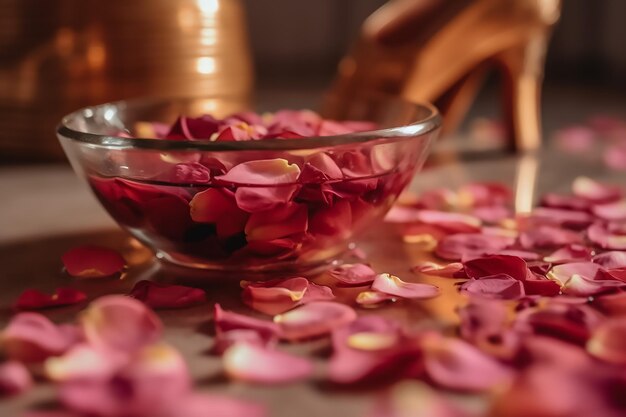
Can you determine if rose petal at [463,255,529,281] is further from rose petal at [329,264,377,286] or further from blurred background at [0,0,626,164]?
blurred background at [0,0,626,164]

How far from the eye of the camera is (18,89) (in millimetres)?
982

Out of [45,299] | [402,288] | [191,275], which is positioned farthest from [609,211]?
[45,299]

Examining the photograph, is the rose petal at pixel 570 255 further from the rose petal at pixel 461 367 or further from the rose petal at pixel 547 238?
the rose petal at pixel 461 367

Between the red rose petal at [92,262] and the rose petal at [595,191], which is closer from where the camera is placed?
the red rose petal at [92,262]

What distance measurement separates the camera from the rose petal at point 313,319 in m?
0.47

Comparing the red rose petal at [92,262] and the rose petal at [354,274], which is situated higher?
the rose petal at [354,274]

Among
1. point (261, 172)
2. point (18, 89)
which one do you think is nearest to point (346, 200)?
point (261, 172)

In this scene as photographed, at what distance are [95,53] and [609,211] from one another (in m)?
0.60

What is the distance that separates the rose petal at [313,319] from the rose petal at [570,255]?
0.61 ft

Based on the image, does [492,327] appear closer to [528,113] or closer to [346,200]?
[346,200]

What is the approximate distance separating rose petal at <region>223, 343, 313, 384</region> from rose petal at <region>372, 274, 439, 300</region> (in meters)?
0.11

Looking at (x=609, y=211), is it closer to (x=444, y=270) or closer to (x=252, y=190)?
(x=444, y=270)

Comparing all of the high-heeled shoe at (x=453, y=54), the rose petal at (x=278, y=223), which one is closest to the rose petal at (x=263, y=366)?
the rose petal at (x=278, y=223)

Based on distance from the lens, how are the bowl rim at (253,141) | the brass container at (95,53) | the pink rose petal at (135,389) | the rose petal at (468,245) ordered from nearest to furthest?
the pink rose petal at (135,389) < the bowl rim at (253,141) < the rose petal at (468,245) < the brass container at (95,53)
